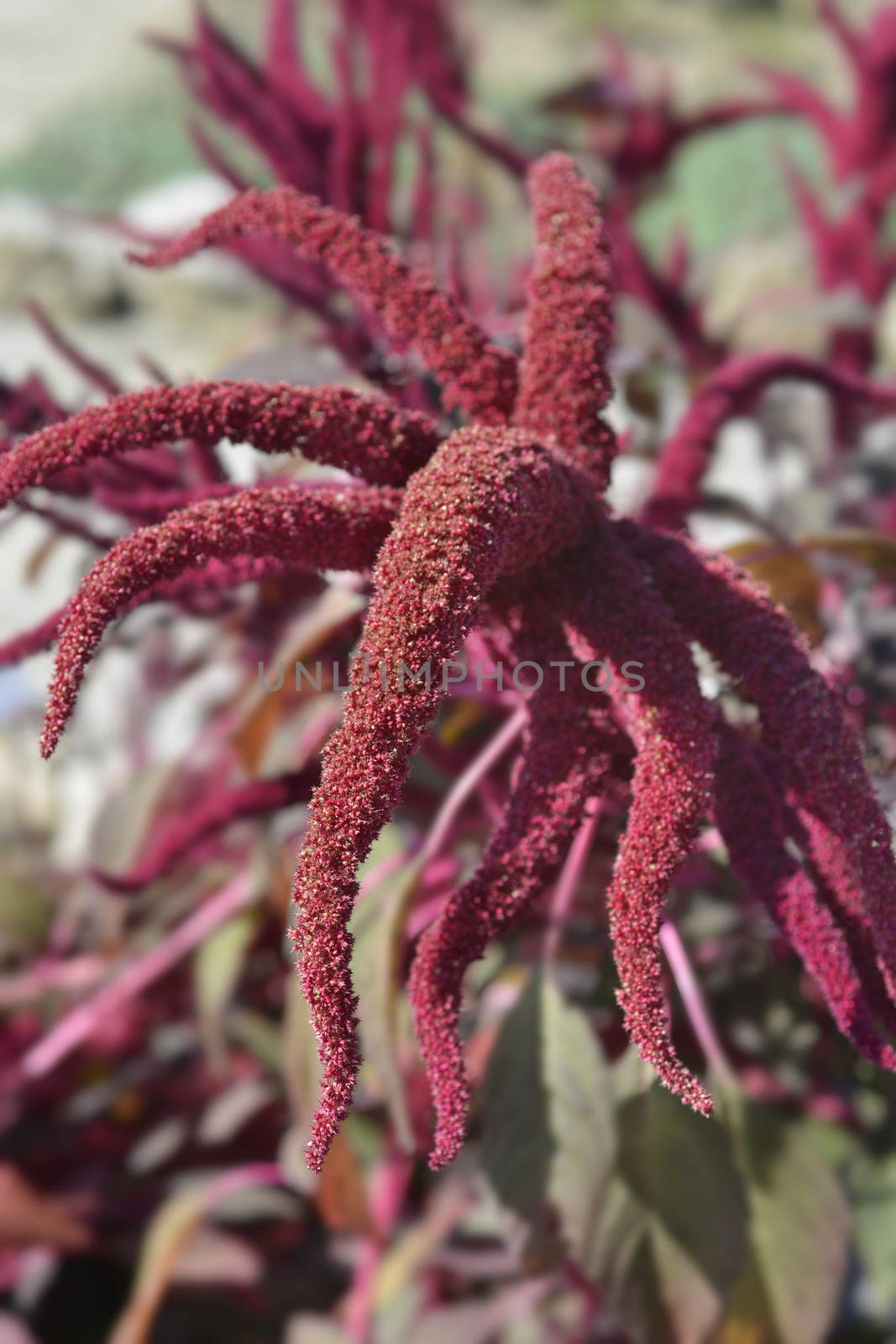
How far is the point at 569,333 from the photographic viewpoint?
46 cm

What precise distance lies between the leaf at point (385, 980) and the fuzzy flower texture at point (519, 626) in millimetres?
120

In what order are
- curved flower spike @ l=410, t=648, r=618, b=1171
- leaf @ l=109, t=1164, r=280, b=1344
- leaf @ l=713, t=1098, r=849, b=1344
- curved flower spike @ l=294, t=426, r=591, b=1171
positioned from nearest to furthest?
curved flower spike @ l=294, t=426, r=591, b=1171 < curved flower spike @ l=410, t=648, r=618, b=1171 < leaf @ l=713, t=1098, r=849, b=1344 < leaf @ l=109, t=1164, r=280, b=1344

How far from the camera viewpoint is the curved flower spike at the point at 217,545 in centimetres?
36

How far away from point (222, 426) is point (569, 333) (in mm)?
138

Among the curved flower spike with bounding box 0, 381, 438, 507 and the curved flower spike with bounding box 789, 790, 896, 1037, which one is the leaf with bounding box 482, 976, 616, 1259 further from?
the curved flower spike with bounding box 0, 381, 438, 507

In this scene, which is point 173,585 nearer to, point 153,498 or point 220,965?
point 153,498

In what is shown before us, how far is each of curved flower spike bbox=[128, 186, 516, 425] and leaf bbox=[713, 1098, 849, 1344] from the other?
414 mm

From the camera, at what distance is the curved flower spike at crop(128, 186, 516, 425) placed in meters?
0.46

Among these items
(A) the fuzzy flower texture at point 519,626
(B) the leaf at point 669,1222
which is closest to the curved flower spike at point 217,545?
(A) the fuzzy flower texture at point 519,626

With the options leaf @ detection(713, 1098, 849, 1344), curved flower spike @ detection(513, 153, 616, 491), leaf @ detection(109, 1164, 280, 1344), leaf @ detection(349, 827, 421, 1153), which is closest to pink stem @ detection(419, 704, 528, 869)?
leaf @ detection(349, 827, 421, 1153)

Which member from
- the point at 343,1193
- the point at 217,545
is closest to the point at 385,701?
the point at 217,545

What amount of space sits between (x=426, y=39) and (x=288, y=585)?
0.67 meters

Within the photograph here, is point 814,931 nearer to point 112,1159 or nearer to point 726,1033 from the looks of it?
point 726,1033

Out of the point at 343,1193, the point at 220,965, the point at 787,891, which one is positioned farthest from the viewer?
the point at 220,965
